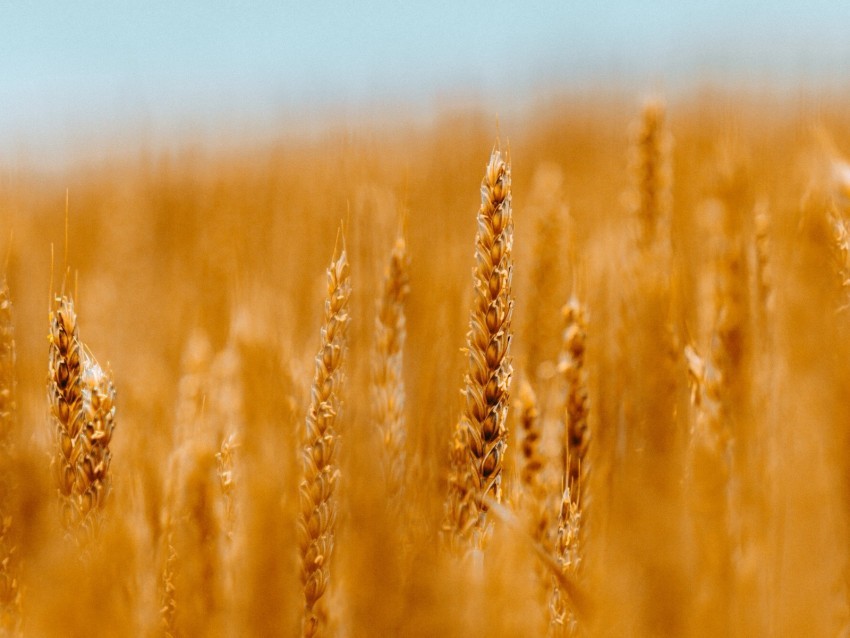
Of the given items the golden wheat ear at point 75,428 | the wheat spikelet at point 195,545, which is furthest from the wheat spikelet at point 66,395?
the wheat spikelet at point 195,545

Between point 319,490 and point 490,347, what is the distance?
0.72ft

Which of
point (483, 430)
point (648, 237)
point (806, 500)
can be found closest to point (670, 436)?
point (806, 500)

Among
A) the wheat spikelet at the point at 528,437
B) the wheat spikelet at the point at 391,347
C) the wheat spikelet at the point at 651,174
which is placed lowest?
the wheat spikelet at the point at 528,437

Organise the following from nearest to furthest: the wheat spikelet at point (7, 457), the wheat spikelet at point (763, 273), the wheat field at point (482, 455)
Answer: the wheat field at point (482, 455)
the wheat spikelet at point (7, 457)
the wheat spikelet at point (763, 273)

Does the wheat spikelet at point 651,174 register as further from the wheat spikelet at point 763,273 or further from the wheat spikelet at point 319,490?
the wheat spikelet at point 319,490

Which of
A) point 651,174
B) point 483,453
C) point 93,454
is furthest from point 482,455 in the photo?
point 651,174

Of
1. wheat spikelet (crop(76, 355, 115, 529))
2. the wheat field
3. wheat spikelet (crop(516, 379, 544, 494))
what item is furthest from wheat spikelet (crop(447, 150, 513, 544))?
wheat spikelet (crop(76, 355, 115, 529))

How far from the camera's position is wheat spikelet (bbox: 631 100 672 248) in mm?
1265

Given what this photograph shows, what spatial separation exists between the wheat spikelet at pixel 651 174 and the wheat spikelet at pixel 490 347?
0.59 metres

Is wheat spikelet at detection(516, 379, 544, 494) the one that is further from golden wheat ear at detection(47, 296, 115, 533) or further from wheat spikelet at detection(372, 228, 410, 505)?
golden wheat ear at detection(47, 296, 115, 533)

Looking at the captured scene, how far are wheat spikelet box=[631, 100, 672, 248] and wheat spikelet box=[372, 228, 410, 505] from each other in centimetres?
47

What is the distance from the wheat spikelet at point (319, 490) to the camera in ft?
2.42

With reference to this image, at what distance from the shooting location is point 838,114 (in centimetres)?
348

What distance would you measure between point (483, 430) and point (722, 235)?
1.56 ft
